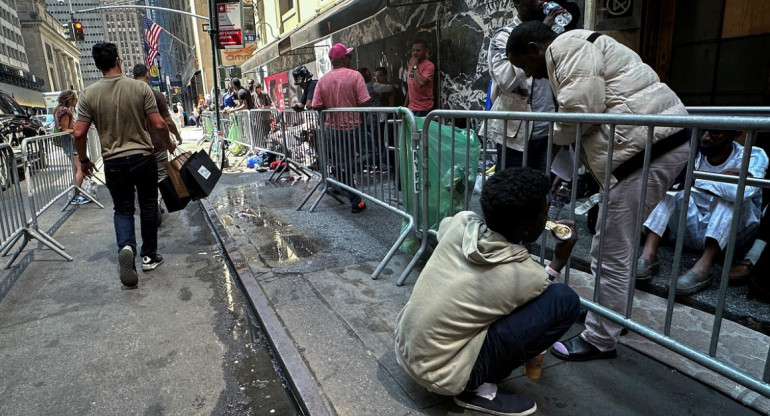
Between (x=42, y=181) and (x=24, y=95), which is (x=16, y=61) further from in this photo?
(x=42, y=181)

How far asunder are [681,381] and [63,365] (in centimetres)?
368

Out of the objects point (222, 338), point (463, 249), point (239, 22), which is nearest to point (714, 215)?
point (463, 249)

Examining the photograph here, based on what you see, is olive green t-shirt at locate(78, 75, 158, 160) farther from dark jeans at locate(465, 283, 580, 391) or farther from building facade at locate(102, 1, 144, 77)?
building facade at locate(102, 1, 144, 77)

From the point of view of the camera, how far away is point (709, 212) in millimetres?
3791

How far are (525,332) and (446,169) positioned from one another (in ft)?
5.90

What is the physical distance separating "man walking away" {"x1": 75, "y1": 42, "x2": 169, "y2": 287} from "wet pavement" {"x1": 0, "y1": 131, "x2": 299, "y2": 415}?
496 millimetres

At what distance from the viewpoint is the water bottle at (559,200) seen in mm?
4914

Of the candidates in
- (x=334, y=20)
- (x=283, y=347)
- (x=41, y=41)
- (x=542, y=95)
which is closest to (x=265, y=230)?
(x=283, y=347)

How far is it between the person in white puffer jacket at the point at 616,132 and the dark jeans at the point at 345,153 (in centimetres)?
292

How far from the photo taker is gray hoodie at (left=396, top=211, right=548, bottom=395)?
210 centimetres

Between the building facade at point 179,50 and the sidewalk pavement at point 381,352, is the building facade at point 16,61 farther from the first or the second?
the sidewalk pavement at point 381,352

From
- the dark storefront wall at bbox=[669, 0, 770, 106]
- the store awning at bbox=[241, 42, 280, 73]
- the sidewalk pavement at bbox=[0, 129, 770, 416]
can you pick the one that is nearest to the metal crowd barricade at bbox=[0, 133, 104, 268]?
the sidewalk pavement at bbox=[0, 129, 770, 416]

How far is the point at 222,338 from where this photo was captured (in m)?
3.38

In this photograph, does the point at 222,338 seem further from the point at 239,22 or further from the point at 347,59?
the point at 239,22
